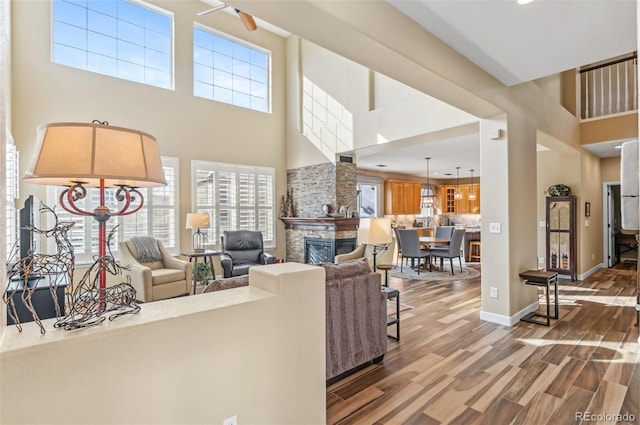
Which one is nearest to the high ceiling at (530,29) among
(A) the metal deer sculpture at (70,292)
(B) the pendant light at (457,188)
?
(A) the metal deer sculpture at (70,292)

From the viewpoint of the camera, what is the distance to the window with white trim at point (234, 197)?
666 cm

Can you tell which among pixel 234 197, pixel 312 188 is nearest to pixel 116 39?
pixel 234 197

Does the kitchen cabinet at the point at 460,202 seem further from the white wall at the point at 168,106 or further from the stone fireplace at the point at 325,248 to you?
the white wall at the point at 168,106

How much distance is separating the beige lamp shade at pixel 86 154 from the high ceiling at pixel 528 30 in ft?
7.06

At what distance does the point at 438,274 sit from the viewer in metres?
7.04

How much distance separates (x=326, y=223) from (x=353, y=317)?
12.7ft

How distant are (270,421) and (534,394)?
2.02m

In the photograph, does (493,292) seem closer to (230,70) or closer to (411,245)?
(411,245)

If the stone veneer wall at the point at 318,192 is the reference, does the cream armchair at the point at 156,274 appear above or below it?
below

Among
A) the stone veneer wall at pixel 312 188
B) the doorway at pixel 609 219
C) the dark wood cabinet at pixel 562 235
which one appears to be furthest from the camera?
the doorway at pixel 609 219

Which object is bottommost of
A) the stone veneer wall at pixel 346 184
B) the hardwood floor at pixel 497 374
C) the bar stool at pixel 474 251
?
the hardwood floor at pixel 497 374

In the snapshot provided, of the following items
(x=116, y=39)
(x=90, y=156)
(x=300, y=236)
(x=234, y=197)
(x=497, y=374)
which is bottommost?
(x=497, y=374)

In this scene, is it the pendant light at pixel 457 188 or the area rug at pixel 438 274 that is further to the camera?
the pendant light at pixel 457 188

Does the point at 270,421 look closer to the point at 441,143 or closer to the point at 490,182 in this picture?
the point at 490,182
